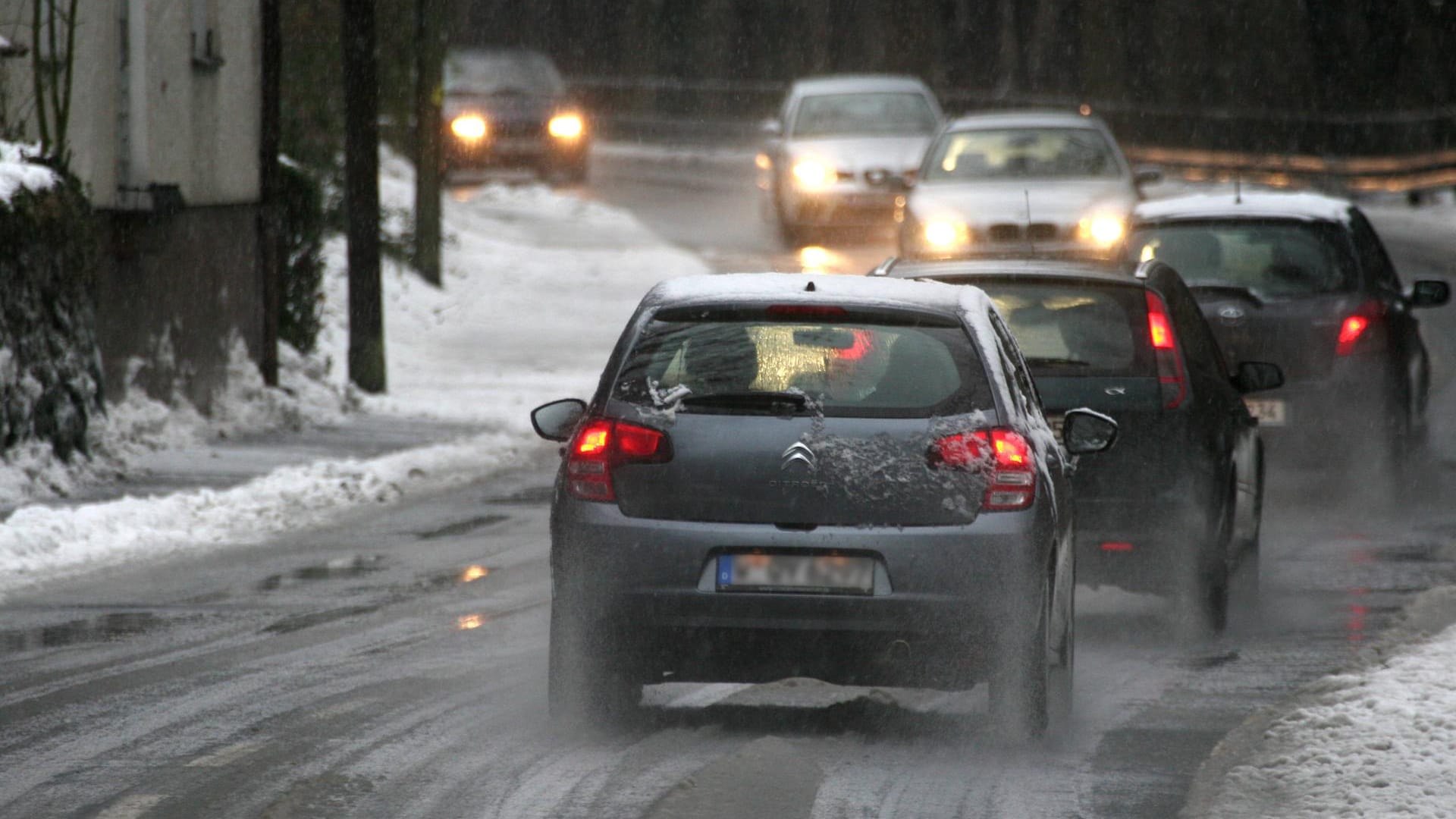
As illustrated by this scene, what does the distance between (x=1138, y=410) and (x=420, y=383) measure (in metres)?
12.5

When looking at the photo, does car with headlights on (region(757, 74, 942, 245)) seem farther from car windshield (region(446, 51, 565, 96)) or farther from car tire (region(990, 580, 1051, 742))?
car tire (region(990, 580, 1051, 742))

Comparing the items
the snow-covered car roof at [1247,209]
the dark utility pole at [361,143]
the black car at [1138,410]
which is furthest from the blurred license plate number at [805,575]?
the dark utility pole at [361,143]

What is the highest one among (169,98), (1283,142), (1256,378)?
(169,98)

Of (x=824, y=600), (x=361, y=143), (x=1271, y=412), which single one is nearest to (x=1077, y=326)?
(x=824, y=600)

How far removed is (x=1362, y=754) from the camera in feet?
23.5

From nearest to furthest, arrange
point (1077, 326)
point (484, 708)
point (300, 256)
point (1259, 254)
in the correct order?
point (484, 708) < point (1077, 326) < point (1259, 254) < point (300, 256)

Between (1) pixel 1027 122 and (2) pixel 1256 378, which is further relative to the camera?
(1) pixel 1027 122

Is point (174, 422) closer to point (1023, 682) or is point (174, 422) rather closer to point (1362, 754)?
point (1023, 682)

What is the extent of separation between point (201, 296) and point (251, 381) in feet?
2.51

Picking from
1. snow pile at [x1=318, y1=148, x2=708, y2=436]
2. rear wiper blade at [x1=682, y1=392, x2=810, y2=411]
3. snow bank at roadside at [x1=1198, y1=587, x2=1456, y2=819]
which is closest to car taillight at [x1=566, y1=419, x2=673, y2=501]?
rear wiper blade at [x1=682, y1=392, x2=810, y2=411]

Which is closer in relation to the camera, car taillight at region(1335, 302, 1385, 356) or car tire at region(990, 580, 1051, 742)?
car tire at region(990, 580, 1051, 742)

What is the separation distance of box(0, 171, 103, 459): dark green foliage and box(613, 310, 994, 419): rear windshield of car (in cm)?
697

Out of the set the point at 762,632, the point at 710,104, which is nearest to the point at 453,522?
the point at 762,632

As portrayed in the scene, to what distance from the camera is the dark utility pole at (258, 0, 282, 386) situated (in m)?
18.5
